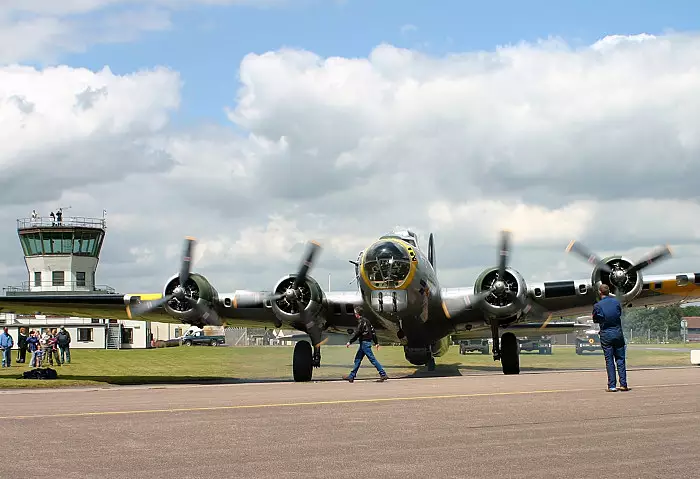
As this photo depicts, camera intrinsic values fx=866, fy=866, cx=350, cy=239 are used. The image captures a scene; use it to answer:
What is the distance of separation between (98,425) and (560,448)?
5799mm

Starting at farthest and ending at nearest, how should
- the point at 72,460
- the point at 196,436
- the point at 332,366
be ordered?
the point at 332,366, the point at 196,436, the point at 72,460

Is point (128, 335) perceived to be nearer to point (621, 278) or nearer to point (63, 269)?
point (63, 269)

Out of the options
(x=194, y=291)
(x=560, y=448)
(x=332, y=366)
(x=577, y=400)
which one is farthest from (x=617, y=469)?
(x=332, y=366)

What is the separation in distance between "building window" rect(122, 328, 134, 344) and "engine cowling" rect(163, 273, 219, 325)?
67620 millimetres

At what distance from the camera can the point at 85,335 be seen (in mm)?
85812

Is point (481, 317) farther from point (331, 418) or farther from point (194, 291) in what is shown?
point (331, 418)

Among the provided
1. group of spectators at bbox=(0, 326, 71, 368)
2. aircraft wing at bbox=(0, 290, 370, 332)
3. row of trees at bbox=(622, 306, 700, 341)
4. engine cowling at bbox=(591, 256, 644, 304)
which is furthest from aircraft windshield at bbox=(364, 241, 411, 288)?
row of trees at bbox=(622, 306, 700, 341)

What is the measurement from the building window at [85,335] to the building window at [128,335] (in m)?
4.73

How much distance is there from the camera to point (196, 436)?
9.75 meters

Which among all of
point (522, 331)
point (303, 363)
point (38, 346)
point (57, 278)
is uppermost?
point (57, 278)

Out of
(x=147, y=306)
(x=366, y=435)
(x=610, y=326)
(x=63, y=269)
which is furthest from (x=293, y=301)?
(x=63, y=269)

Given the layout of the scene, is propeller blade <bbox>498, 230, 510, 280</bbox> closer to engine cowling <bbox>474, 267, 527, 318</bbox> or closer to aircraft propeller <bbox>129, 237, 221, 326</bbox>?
engine cowling <bbox>474, 267, 527, 318</bbox>

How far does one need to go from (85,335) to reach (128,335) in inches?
249

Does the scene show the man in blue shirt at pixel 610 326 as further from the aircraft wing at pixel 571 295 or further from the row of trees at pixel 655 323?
the row of trees at pixel 655 323
